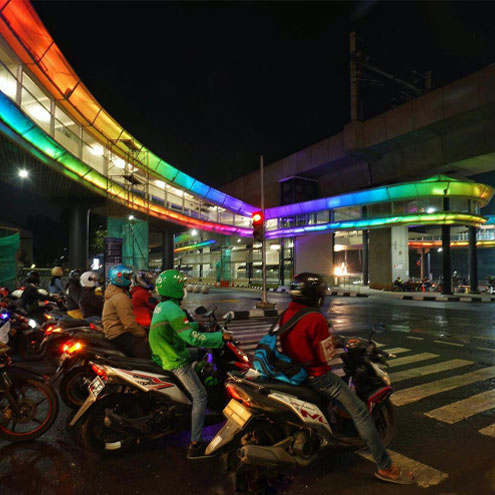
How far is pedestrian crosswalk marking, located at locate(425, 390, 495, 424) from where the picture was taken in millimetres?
4266

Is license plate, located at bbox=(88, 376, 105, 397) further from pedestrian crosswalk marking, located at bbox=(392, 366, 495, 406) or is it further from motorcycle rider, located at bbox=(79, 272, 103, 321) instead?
pedestrian crosswalk marking, located at bbox=(392, 366, 495, 406)

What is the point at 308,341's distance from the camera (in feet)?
9.28

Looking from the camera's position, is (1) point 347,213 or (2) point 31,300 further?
(1) point 347,213

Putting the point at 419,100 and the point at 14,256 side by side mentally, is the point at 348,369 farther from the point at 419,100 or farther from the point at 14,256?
the point at 419,100

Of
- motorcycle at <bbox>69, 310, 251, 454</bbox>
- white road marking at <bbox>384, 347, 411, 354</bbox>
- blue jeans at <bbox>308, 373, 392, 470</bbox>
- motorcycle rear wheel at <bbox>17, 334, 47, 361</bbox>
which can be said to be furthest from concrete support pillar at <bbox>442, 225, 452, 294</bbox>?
motorcycle at <bbox>69, 310, 251, 454</bbox>

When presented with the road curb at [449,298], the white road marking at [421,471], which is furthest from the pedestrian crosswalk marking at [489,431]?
the road curb at [449,298]

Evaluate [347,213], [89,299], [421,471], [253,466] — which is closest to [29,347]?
[89,299]

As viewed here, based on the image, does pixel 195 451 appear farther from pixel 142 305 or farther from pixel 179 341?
pixel 142 305

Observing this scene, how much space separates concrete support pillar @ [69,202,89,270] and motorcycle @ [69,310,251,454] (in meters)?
14.2

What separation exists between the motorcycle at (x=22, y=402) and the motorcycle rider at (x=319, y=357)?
2.64 meters

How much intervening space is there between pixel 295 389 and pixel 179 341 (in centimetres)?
Result: 122

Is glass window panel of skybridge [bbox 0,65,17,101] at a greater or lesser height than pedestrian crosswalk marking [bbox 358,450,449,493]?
greater

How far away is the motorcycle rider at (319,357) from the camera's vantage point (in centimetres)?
281

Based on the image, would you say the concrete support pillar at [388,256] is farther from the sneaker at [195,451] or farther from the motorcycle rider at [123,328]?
the sneaker at [195,451]
